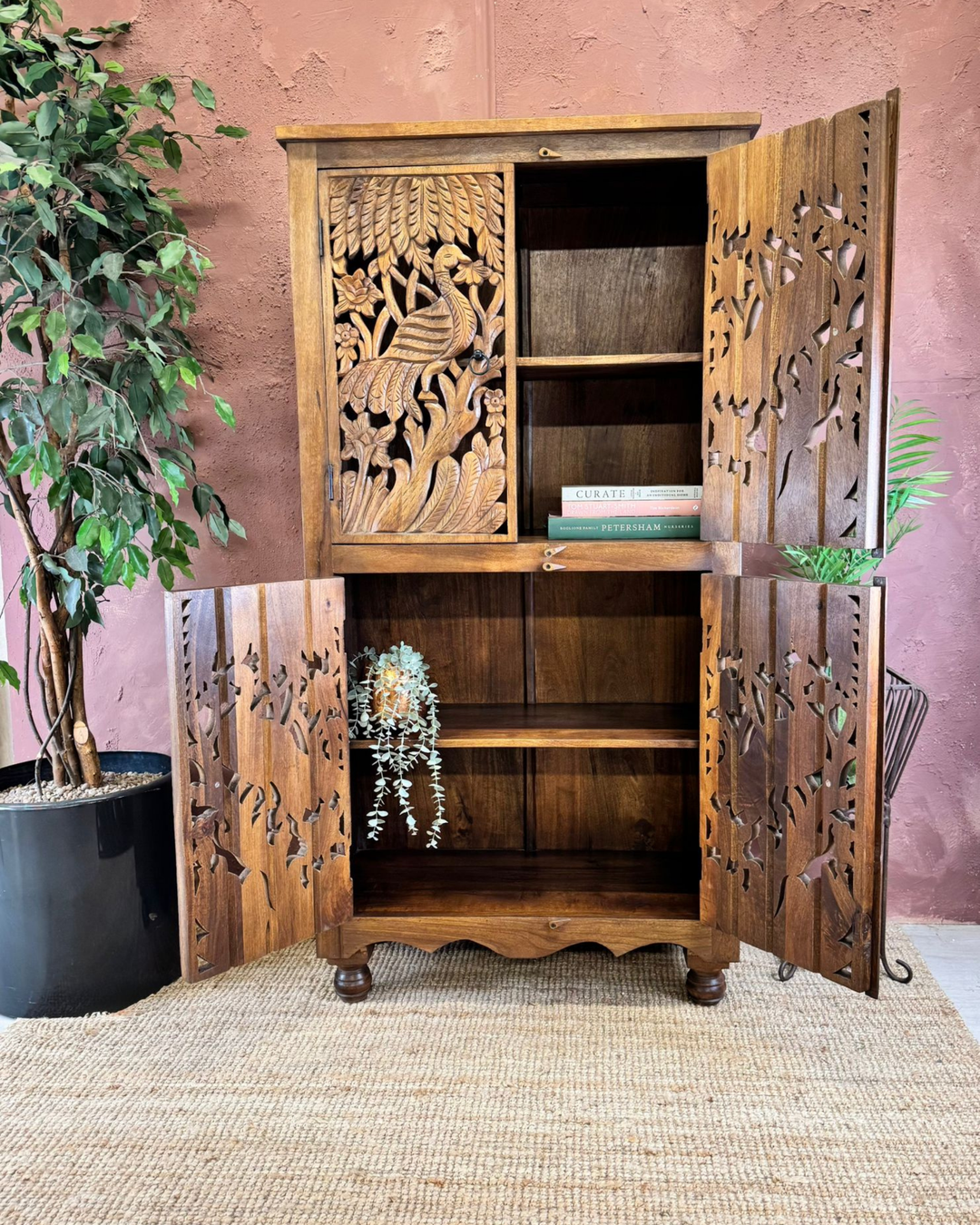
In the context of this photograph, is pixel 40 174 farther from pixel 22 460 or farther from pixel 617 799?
pixel 617 799

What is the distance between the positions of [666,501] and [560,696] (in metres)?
0.69

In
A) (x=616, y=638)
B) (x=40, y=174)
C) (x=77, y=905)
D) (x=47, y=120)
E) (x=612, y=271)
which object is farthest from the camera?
(x=616, y=638)

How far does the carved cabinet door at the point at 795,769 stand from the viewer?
70.3 inches

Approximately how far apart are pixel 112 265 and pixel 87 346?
0.25 m

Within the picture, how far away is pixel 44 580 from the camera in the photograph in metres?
2.23

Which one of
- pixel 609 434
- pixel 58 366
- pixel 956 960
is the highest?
pixel 58 366

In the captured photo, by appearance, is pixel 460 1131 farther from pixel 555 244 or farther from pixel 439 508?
pixel 555 244

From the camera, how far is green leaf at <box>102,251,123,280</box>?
6.58ft

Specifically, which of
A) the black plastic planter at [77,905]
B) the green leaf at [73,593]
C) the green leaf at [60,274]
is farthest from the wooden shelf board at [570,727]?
the green leaf at [60,274]

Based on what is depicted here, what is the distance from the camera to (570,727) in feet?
7.45

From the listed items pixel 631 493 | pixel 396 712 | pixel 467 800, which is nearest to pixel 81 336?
pixel 396 712

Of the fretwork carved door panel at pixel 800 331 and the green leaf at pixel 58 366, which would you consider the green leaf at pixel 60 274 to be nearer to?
the green leaf at pixel 58 366

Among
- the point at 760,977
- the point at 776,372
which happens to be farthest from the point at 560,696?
the point at 776,372

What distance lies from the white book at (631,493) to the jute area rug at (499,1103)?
1.24 metres
